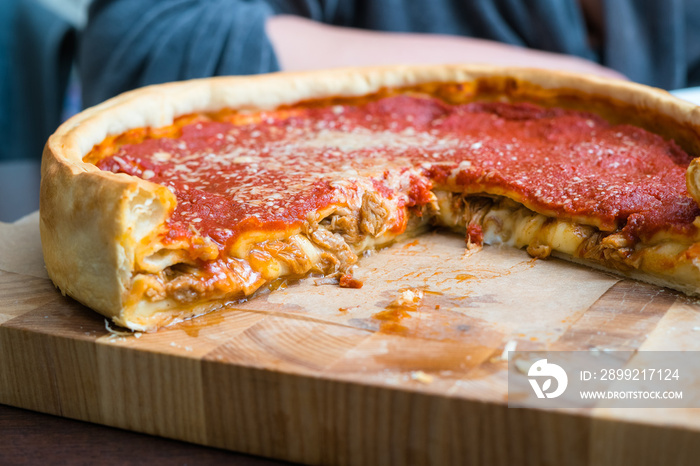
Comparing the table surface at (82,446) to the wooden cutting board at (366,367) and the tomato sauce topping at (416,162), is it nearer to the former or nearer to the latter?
the wooden cutting board at (366,367)

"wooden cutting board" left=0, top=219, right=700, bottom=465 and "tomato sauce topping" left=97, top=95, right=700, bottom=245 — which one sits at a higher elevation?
"tomato sauce topping" left=97, top=95, right=700, bottom=245

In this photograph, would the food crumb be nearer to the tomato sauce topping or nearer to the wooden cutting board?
the wooden cutting board

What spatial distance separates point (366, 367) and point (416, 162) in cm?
130

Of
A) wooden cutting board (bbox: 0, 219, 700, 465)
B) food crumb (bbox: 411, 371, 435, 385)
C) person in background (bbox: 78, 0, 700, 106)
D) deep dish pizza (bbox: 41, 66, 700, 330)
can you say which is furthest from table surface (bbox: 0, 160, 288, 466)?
person in background (bbox: 78, 0, 700, 106)

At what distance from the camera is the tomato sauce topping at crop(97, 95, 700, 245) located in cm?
235

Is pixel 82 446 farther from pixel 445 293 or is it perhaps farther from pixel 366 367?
pixel 445 293

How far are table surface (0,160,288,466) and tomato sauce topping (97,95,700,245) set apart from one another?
564 mm

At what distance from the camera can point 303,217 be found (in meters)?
2.38

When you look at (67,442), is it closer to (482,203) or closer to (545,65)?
(482,203)

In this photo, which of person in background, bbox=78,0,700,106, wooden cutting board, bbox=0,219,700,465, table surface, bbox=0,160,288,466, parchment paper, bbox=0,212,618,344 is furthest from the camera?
person in background, bbox=78,0,700,106

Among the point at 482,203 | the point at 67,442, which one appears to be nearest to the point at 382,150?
the point at 482,203

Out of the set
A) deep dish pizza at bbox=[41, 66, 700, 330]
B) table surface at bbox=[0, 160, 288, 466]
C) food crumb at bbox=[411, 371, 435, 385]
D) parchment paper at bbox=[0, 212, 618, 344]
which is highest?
deep dish pizza at bbox=[41, 66, 700, 330]

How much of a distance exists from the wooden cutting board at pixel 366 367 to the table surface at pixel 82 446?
27 millimetres

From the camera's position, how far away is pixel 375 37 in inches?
206
